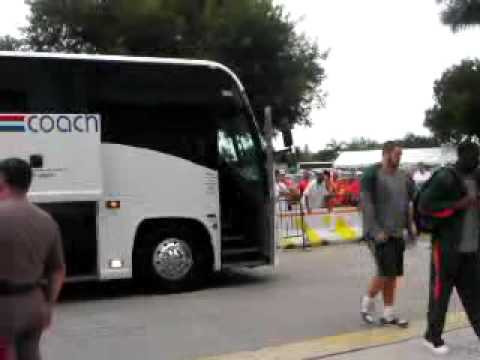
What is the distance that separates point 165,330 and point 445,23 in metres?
28.3

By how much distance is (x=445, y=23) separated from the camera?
33.3 m

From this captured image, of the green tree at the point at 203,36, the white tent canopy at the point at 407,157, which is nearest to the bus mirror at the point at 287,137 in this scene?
the green tree at the point at 203,36

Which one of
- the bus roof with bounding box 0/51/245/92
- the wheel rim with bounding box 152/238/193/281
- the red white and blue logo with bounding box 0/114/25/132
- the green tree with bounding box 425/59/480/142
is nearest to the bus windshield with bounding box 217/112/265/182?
the bus roof with bounding box 0/51/245/92

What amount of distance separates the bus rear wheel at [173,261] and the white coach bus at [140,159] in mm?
14

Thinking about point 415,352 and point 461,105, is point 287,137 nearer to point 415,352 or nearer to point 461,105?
point 415,352

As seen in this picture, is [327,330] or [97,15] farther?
[97,15]

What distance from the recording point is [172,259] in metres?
10.3

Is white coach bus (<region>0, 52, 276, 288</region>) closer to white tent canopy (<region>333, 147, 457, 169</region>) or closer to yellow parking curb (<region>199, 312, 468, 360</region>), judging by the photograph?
yellow parking curb (<region>199, 312, 468, 360</region>)

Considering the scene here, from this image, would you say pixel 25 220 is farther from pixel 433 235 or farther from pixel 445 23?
pixel 445 23

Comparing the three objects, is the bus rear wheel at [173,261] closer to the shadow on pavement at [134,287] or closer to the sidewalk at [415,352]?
the shadow on pavement at [134,287]

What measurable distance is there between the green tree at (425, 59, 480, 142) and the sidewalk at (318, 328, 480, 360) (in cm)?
4120

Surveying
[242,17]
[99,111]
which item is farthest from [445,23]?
[99,111]

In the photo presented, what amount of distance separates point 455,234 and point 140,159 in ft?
15.1

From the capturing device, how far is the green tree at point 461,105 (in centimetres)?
4716
